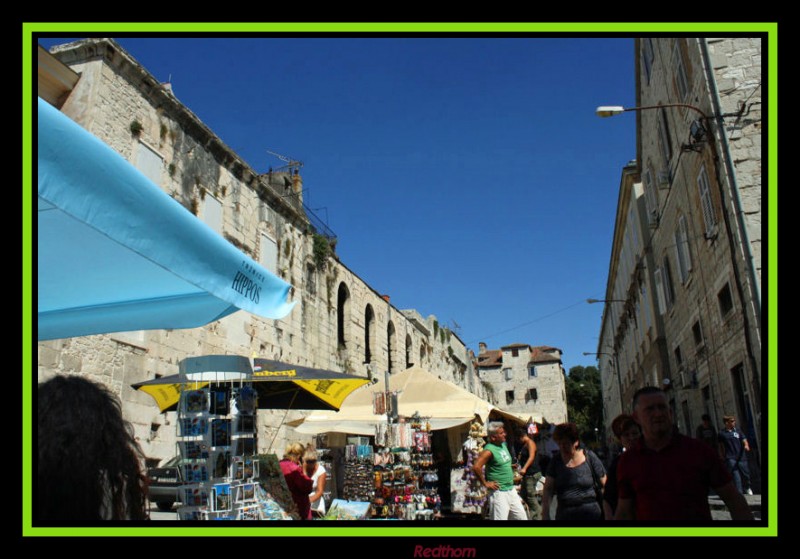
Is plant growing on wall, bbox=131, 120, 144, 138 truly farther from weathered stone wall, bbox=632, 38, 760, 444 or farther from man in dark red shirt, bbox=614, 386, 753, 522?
man in dark red shirt, bbox=614, 386, 753, 522

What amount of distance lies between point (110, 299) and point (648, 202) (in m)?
20.9

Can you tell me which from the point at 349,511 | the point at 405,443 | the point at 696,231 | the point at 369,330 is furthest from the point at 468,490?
the point at 369,330

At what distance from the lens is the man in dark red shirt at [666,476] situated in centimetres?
265

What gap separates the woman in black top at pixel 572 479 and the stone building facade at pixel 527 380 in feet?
187

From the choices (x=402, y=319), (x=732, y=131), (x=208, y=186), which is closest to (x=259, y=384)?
(x=208, y=186)

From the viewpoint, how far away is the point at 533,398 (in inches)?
2459

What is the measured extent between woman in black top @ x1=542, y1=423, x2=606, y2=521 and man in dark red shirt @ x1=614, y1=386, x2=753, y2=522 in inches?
74.5

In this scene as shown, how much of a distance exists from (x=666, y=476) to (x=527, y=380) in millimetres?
62601

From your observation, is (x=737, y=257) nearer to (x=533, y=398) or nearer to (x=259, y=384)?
(x=259, y=384)

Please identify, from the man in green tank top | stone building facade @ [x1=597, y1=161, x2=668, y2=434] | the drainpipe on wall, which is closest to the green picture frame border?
the man in green tank top

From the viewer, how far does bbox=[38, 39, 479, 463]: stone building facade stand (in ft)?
36.1

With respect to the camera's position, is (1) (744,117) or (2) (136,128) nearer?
(1) (744,117)

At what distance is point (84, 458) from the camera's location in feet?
5.58

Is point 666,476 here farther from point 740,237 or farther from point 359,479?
point 740,237
